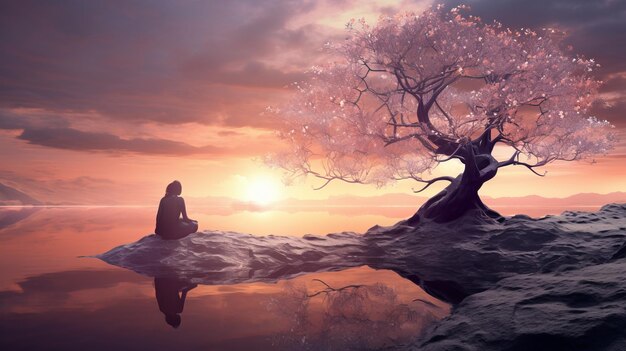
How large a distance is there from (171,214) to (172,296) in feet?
20.6

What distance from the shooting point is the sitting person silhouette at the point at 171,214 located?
16531 millimetres

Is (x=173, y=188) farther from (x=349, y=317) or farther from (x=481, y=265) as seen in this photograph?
(x=481, y=265)

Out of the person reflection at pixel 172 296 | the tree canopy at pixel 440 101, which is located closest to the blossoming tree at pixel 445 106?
the tree canopy at pixel 440 101

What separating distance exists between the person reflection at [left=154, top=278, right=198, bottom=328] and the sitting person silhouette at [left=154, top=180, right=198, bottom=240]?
387 cm

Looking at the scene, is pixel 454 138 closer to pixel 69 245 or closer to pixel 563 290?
pixel 563 290

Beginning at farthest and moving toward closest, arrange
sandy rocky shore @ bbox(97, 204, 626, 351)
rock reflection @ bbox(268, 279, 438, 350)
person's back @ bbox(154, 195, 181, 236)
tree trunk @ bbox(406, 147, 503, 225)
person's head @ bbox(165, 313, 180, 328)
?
1. tree trunk @ bbox(406, 147, 503, 225)
2. person's back @ bbox(154, 195, 181, 236)
3. person's head @ bbox(165, 313, 180, 328)
4. rock reflection @ bbox(268, 279, 438, 350)
5. sandy rocky shore @ bbox(97, 204, 626, 351)

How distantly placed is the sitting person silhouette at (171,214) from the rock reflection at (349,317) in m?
6.29

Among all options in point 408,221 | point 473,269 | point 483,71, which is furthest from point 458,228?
point 483,71

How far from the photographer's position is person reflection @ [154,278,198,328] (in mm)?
8844

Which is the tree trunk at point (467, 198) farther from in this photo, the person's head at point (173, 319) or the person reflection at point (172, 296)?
the person's head at point (173, 319)

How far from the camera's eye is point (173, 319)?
8625mm

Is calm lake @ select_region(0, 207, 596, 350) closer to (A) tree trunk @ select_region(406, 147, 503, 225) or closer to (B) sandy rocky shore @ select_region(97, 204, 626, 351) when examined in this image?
(B) sandy rocky shore @ select_region(97, 204, 626, 351)

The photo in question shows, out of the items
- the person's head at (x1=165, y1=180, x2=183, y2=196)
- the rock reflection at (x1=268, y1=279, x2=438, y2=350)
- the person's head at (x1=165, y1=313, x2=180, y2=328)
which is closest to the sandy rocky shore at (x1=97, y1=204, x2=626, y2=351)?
the rock reflection at (x1=268, y1=279, x2=438, y2=350)

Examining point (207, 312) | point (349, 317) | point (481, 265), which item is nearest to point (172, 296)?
point (207, 312)
